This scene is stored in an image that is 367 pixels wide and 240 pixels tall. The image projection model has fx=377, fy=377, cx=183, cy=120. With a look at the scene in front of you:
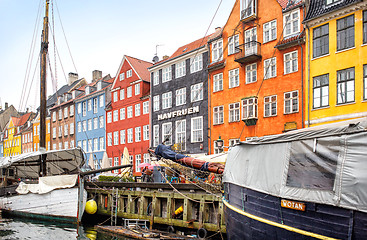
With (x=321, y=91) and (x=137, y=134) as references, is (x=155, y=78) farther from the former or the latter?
(x=321, y=91)

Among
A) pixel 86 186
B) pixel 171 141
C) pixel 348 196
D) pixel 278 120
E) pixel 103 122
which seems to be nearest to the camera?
pixel 348 196

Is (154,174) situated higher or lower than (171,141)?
lower

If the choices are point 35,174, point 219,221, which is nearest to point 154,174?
point 35,174

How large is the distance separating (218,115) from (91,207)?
42.8 feet

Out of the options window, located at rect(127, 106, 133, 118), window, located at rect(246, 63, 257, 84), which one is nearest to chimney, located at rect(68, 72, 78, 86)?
window, located at rect(127, 106, 133, 118)

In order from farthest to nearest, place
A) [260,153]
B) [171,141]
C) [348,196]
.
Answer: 1. [171,141]
2. [260,153]
3. [348,196]

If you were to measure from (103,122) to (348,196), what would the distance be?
4364 centimetres

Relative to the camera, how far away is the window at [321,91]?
22.6 metres

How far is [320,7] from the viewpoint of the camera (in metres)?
23.3

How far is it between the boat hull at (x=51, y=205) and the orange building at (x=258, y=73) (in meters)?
12.8

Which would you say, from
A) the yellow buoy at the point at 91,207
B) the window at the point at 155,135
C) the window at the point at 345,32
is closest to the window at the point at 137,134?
the window at the point at 155,135

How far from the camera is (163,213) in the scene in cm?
1795

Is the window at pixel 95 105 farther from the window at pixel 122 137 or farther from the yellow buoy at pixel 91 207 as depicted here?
the yellow buoy at pixel 91 207

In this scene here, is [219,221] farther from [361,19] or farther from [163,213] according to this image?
[361,19]
